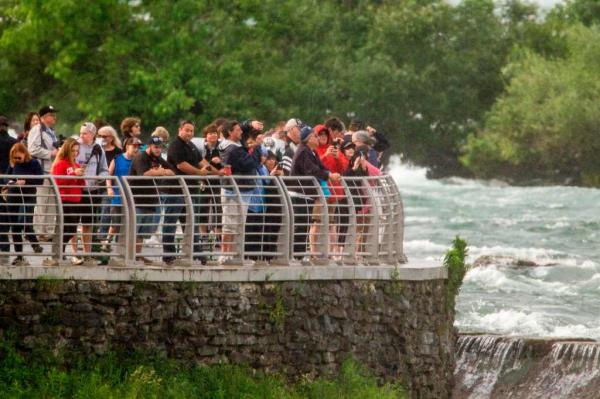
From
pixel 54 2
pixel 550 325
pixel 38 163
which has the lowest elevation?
pixel 550 325

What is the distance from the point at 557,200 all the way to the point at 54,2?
15740mm

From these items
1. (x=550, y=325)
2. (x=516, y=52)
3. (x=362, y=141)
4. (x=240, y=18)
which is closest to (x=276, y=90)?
(x=240, y=18)

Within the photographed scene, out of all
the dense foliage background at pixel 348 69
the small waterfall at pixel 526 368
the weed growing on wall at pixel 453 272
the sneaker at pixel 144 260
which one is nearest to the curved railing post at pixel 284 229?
the sneaker at pixel 144 260

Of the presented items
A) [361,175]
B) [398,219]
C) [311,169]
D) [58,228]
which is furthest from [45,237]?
[398,219]

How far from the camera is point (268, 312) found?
20391 millimetres

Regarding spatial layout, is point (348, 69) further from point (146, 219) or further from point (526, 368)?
point (146, 219)

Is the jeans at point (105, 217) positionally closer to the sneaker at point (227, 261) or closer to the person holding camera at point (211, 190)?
the person holding camera at point (211, 190)

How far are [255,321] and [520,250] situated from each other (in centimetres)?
2154

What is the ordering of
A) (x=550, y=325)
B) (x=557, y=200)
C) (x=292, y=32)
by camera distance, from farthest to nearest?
(x=292, y=32)
(x=557, y=200)
(x=550, y=325)

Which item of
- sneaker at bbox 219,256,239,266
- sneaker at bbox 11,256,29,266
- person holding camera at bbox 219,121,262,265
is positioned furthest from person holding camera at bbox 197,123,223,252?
sneaker at bbox 11,256,29,266

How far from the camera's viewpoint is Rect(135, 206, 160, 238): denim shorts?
19.8m

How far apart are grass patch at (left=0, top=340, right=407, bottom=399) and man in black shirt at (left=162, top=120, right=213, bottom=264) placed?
4.04 ft

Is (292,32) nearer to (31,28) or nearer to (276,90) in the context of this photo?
(276,90)

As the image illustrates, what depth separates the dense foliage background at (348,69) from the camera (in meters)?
54.5
